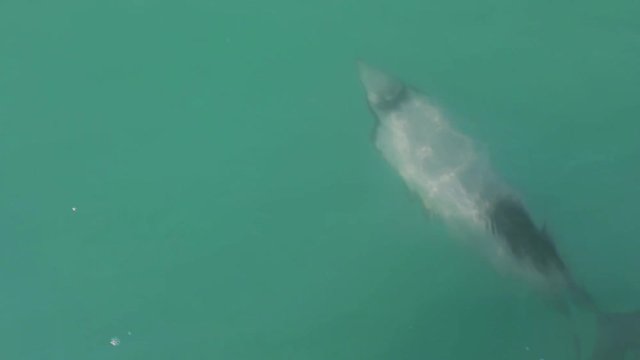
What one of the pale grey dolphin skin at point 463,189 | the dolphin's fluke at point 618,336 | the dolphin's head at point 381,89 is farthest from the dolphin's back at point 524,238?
the dolphin's head at point 381,89

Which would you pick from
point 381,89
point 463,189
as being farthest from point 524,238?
point 381,89

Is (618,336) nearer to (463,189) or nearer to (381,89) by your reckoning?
(463,189)


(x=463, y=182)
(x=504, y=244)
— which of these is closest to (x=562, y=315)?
(x=504, y=244)

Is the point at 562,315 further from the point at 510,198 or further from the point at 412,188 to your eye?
the point at 412,188

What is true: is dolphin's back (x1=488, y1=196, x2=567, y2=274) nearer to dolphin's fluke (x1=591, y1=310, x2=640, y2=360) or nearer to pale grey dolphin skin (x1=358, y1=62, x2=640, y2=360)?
pale grey dolphin skin (x1=358, y1=62, x2=640, y2=360)

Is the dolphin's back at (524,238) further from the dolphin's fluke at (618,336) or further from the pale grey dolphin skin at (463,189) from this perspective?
the dolphin's fluke at (618,336)

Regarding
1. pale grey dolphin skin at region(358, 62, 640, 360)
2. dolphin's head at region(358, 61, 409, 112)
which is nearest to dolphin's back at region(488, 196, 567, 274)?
pale grey dolphin skin at region(358, 62, 640, 360)
